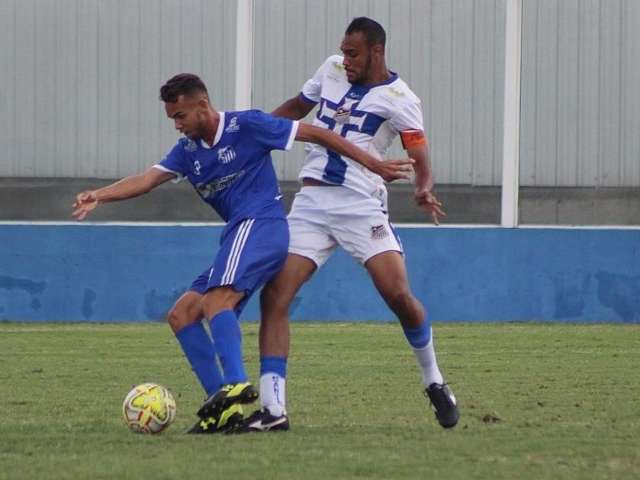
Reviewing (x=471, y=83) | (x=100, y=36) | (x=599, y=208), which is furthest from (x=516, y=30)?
(x=100, y=36)

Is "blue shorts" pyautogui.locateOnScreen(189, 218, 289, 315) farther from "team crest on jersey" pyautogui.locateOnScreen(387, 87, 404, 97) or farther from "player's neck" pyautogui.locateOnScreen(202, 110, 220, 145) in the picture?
"team crest on jersey" pyautogui.locateOnScreen(387, 87, 404, 97)

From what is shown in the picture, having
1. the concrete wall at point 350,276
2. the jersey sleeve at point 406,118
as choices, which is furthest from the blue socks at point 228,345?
the concrete wall at point 350,276

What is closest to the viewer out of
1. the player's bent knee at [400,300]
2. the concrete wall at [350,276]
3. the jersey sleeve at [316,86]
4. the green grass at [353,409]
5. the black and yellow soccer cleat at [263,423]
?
the green grass at [353,409]

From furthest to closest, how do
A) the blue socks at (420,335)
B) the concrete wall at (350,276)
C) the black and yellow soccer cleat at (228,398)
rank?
the concrete wall at (350,276)
the blue socks at (420,335)
the black and yellow soccer cleat at (228,398)

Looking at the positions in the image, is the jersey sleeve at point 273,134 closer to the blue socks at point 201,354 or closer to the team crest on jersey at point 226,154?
the team crest on jersey at point 226,154

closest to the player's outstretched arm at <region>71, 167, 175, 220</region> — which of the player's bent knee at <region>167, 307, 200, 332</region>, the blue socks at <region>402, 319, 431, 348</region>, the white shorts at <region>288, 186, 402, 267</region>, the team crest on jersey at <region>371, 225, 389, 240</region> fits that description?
the player's bent knee at <region>167, 307, 200, 332</region>

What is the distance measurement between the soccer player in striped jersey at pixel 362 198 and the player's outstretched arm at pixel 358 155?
14.2 inches

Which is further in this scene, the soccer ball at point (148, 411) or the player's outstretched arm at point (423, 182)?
the player's outstretched arm at point (423, 182)

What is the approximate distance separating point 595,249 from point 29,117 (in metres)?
6.68

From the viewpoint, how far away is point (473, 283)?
1762 cm

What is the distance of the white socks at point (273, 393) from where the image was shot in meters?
7.93

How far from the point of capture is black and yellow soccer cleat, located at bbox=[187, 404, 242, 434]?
766 centimetres

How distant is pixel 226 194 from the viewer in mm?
8117

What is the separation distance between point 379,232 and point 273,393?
1.04 meters
